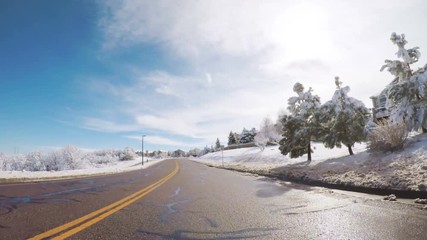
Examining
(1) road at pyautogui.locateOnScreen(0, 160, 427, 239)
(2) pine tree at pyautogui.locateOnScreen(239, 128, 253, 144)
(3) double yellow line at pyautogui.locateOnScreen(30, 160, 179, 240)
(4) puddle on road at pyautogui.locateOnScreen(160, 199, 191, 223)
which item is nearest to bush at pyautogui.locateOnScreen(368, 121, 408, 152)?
(1) road at pyautogui.locateOnScreen(0, 160, 427, 239)

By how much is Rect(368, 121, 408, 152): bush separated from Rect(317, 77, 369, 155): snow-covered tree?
250 inches

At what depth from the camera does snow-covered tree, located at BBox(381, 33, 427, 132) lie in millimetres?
16328

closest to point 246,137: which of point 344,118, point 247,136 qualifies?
point 247,136

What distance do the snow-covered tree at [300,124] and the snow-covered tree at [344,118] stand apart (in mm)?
2862

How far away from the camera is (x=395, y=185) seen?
8891 millimetres

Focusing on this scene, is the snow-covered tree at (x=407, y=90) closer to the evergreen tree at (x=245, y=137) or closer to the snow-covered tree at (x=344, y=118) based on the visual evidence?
the snow-covered tree at (x=344, y=118)

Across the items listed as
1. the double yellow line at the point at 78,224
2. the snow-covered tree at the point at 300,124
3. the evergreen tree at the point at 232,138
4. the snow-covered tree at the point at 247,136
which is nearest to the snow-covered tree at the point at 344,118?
the snow-covered tree at the point at 300,124

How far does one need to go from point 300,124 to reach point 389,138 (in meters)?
14.0

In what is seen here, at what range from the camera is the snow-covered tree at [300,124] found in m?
29.0

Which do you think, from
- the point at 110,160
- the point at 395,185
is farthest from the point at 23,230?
the point at 110,160

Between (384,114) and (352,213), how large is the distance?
43.4 meters

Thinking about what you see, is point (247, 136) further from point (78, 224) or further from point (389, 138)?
Result: point (78, 224)

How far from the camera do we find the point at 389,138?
15.9 metres

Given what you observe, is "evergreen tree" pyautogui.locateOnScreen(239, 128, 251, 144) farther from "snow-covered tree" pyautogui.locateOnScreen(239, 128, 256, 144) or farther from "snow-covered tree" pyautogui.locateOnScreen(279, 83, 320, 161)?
"snow-covered tree" pyautogui.locateOnScreen(279, 83, 320, 161)
